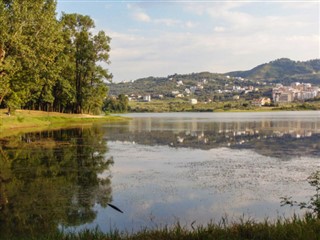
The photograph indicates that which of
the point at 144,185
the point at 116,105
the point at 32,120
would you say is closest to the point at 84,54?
the point at 32,120

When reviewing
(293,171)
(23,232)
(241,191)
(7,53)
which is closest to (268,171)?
(293,171)

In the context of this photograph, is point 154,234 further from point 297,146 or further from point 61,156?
point 297,146

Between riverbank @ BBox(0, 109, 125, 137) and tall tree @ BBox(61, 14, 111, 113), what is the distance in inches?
214

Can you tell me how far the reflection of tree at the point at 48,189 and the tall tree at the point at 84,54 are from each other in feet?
159

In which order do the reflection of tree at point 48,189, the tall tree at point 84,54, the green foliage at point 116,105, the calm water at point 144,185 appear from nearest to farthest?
1. the reflection of tree at point 48,189
2. the calm water at point 144,185
3. the tall tree at point 84,54
4. the green foliage at point 116,105

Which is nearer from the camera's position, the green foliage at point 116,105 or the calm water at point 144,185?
the calm water at point 144,185

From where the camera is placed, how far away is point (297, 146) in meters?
28.5

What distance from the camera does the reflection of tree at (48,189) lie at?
11047mm

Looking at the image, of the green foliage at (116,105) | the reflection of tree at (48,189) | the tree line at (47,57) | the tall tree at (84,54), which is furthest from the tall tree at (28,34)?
the green foliage at (116,105)

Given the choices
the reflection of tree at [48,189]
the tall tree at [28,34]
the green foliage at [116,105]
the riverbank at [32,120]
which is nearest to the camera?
the reflection of tree at [48,189]

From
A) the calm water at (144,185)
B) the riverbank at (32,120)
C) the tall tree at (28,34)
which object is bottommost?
the calm water at (144,185)

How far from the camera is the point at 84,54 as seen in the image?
238ft

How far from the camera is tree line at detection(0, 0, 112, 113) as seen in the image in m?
37.5

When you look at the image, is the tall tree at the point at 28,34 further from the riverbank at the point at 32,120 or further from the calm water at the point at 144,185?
the calm water at the point at 144,185
